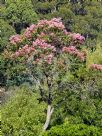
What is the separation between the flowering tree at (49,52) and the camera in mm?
27031

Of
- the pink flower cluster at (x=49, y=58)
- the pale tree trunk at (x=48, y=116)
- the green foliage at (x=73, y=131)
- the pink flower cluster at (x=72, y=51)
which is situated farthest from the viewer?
the pink flower cluster at (x=72, y=51)

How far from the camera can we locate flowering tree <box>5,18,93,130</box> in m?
27.0

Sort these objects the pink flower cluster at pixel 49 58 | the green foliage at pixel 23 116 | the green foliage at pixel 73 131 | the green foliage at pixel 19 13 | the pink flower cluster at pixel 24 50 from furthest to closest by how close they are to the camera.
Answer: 1. the green foliage at pixel 19 13
2. the pink flower cluster at pixel 24 50
3. the pink flower cluster at pixel 49 58
4. the green foliage at pixel 23 116
5. the green foliage at pixel 73 131

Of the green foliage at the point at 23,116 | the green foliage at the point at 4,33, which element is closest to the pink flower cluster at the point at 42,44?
the green foliage at the point at 23,116

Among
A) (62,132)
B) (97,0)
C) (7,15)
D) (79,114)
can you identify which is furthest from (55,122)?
(97,0)

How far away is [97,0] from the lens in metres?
81.2

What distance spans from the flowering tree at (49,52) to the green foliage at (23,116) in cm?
108

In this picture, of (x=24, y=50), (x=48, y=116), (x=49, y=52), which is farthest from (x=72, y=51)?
(x=48, y=116)

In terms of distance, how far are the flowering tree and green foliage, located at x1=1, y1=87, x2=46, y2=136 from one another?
108cm

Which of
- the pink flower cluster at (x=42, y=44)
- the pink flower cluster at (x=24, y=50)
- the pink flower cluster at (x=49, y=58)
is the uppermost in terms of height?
the pink flower cluster at (x=42, y=44)

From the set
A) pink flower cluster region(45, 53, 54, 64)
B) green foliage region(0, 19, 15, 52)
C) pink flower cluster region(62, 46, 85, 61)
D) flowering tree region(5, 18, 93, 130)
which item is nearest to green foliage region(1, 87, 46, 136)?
flowering tree region(5, 18, 93, 130)

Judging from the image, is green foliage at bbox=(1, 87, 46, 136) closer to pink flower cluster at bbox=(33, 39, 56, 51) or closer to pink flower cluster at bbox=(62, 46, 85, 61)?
pink flower cluster at bbox=(33, 39, 56, 51)

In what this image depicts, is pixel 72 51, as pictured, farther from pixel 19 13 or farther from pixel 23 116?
pixel 19 13

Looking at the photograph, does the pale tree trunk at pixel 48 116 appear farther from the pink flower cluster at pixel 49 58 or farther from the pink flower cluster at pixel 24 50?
the pink flower cluster at pixel 24 50
